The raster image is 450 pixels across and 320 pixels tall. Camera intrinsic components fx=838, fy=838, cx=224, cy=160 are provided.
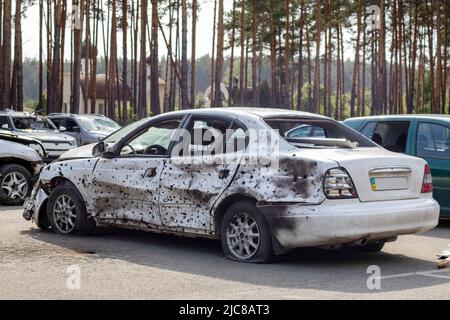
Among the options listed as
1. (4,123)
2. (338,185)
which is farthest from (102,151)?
(4,123)

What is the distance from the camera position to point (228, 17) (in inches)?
2452

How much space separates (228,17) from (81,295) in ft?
187

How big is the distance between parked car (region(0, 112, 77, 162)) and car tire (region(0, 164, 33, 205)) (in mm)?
5665

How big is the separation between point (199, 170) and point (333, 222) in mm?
1629

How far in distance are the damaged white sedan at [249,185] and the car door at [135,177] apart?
1 cm

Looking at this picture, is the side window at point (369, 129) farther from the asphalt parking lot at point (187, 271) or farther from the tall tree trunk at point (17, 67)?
the tall tree trunk at point (17, 67)

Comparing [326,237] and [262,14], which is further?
[262,14]

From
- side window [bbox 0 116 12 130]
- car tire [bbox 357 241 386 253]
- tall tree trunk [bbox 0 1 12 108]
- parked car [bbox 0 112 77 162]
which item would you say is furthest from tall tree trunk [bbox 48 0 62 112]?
car tire [bbox 357 241 386 253]

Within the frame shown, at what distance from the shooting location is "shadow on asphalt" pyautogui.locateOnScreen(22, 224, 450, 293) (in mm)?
7371

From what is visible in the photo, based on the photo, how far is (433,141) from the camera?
39.4 feet

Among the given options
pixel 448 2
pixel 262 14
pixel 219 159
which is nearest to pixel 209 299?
pixel 219 159
